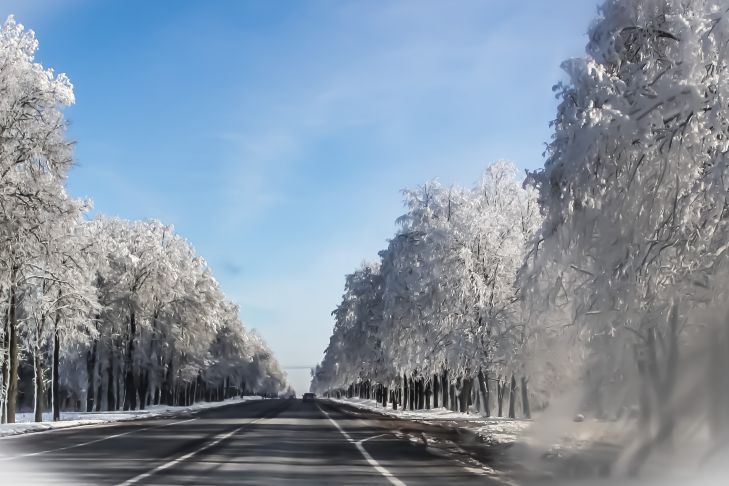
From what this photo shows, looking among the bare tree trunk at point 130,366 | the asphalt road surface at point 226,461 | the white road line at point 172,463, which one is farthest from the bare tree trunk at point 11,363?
the bare tree trunk at point 130,366

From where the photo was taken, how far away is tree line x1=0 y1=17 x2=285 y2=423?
96.9 feet

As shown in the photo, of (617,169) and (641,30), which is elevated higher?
(641,30)

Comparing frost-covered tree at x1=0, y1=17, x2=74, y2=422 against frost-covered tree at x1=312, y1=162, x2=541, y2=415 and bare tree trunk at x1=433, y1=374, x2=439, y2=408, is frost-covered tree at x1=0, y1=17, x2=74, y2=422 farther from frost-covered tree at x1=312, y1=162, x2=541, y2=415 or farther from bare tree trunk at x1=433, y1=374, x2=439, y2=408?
bare tree trunk at x1=433, y1=374, x2=439, y2=408

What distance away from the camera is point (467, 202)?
4728 cm

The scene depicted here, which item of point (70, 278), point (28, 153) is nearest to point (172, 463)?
point (28, 153)

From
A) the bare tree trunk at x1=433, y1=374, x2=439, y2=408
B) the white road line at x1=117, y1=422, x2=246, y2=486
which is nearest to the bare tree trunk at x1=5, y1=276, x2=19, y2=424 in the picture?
the white road line at x1=117, y1=422, x2=246, y2=486

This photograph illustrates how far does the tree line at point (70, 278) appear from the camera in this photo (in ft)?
96.9

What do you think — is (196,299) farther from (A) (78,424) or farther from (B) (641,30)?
(B) (641,30)

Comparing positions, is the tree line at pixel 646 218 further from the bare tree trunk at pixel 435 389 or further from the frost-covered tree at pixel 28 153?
the bare tree trunk at pixel 435 389

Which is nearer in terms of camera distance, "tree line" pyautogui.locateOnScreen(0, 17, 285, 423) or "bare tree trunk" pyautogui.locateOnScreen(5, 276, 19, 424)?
"tree line" pyautogui.locateOnScreen(0, 17, 285, 423)

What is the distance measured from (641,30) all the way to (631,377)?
7169 millimetres

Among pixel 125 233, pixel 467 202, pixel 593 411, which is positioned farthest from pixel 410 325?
pixel 593 411

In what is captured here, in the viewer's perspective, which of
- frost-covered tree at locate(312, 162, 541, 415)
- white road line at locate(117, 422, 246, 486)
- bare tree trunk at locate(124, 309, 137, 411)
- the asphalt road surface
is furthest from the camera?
bare tree trunk at locate(124, 309, 137, 411)

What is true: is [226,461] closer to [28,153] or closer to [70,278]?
[28,153]
